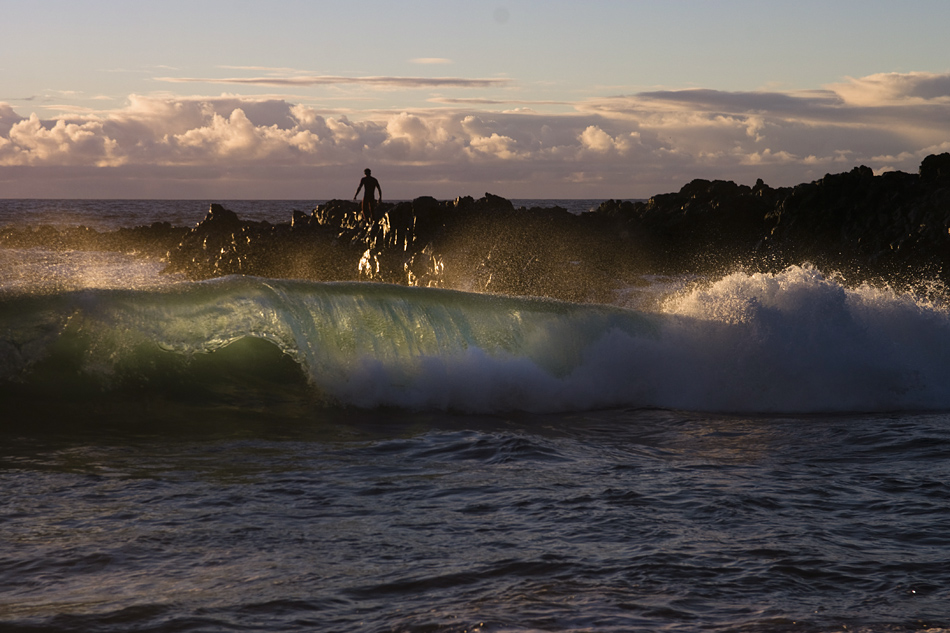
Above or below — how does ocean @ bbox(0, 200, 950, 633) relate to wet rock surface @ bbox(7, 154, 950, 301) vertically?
below

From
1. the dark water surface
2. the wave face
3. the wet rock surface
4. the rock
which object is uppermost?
the rock

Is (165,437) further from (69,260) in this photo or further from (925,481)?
(69,260)

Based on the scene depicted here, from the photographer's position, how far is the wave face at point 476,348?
34.2ft

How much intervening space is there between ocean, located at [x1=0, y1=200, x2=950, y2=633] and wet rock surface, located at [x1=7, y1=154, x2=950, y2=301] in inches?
395

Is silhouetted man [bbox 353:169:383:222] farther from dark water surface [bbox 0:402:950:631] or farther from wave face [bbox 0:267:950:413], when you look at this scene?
dark water surface [bbox 0:402:950:631]

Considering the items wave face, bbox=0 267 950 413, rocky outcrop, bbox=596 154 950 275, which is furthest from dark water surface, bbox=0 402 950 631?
rocky outcrop, bbox=596 154 950 275

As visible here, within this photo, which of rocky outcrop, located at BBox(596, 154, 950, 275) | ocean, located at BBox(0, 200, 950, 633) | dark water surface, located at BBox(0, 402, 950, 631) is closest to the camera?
dark water surface, located at BBox(0, 402, 950, 631)

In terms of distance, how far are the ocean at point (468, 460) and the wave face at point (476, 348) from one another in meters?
0.04

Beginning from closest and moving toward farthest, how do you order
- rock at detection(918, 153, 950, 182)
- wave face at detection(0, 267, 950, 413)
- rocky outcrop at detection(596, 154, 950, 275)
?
wave face at detection(0, 267, 950, 413)
rocky outcrop at detection(596, 154, 950, 275)
rock at detection(918, 153, 950, 182)

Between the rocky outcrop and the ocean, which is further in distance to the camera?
the rocky outcrop

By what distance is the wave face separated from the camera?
34.2 ft

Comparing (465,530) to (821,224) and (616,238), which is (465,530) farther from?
(821,224)

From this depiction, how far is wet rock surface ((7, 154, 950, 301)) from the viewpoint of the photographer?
22.9m

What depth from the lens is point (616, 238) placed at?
26.6 meters
